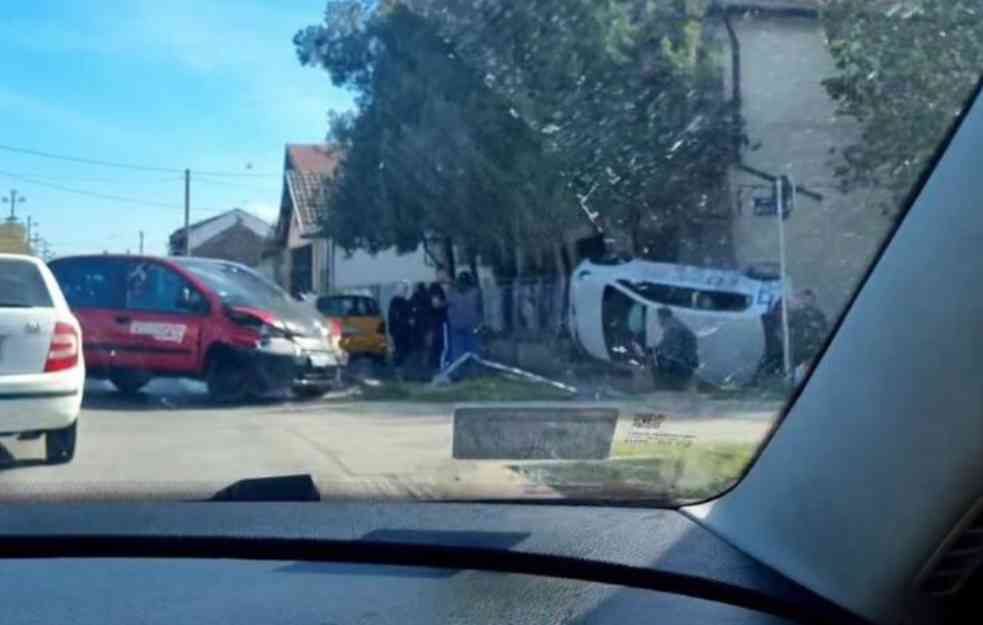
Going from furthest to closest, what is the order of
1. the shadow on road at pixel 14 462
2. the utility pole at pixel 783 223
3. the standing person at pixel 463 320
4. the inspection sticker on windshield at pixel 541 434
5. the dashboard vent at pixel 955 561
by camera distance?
the standing person at pixel 463 320, the shadow on road at pixel 14 462, the utility pole at pixel 783 223, the inspection sticker on windshield at pixel 541 434, the dashboard vent at pixel 955 561

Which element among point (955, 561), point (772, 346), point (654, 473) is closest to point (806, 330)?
point (772, 346)

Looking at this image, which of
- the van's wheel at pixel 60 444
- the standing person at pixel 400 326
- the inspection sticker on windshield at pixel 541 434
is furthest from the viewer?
the standing person at pixel 400 326

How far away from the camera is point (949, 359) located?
9.96 ft

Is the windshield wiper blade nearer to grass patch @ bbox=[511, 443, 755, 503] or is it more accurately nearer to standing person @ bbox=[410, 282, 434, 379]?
grass patch @ bbox=[511, 443, 755, 503]

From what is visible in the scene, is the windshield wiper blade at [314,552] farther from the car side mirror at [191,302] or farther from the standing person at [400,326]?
the standing person at [400,326]

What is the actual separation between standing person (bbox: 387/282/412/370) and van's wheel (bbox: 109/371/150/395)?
131cm

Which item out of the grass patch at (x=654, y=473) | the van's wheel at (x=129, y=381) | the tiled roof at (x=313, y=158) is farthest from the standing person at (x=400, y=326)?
the grass patch at (x=654, y=473)

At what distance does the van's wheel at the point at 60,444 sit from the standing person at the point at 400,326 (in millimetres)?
1690

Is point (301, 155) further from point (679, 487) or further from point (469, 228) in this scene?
point (679, 487)

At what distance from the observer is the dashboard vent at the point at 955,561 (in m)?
3.04

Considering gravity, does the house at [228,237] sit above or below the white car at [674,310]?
above

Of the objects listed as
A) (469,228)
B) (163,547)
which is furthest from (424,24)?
(163,547)

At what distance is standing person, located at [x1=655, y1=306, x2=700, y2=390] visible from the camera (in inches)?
215

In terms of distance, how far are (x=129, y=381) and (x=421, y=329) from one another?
149 cm
